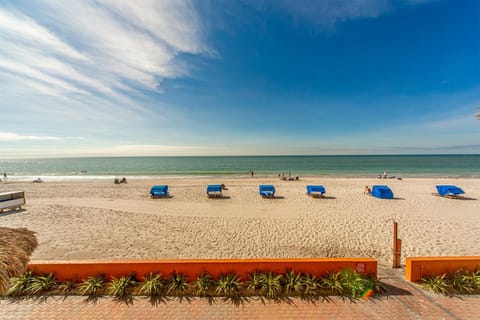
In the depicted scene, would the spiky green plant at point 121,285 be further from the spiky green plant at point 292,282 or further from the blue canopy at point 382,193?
the blue canopy at point 382,193

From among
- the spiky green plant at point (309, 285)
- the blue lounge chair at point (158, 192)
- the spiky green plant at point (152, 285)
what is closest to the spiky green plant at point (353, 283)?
the spiky green plant at point (309, 285)

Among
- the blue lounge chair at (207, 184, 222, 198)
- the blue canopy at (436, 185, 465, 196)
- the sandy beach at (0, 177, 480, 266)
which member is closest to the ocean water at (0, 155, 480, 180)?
the blue lounge chair at (207, 184, 222, 198)

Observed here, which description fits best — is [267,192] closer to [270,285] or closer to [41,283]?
[270,285]

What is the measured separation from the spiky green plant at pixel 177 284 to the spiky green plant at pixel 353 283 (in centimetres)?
375

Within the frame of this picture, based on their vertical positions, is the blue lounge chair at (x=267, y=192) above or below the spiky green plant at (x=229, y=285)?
above

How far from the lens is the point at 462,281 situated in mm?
4375

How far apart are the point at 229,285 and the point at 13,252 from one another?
415 cm

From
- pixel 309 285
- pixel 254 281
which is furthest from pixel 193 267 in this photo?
pixel 309 285

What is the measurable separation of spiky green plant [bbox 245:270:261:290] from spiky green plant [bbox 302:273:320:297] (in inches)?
41.5

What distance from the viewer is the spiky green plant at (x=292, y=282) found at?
428cm

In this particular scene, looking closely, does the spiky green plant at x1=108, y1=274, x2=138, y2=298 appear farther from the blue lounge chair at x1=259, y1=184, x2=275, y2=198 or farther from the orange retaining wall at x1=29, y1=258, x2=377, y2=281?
the blue lounge chair at x1=259, y1=184, x2=275, y2=198

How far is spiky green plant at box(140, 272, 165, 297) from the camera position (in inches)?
167

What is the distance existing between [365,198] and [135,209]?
1681cm

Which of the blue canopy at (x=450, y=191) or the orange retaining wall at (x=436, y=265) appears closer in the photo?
the orange retaining wall at (x=436, y=265)
